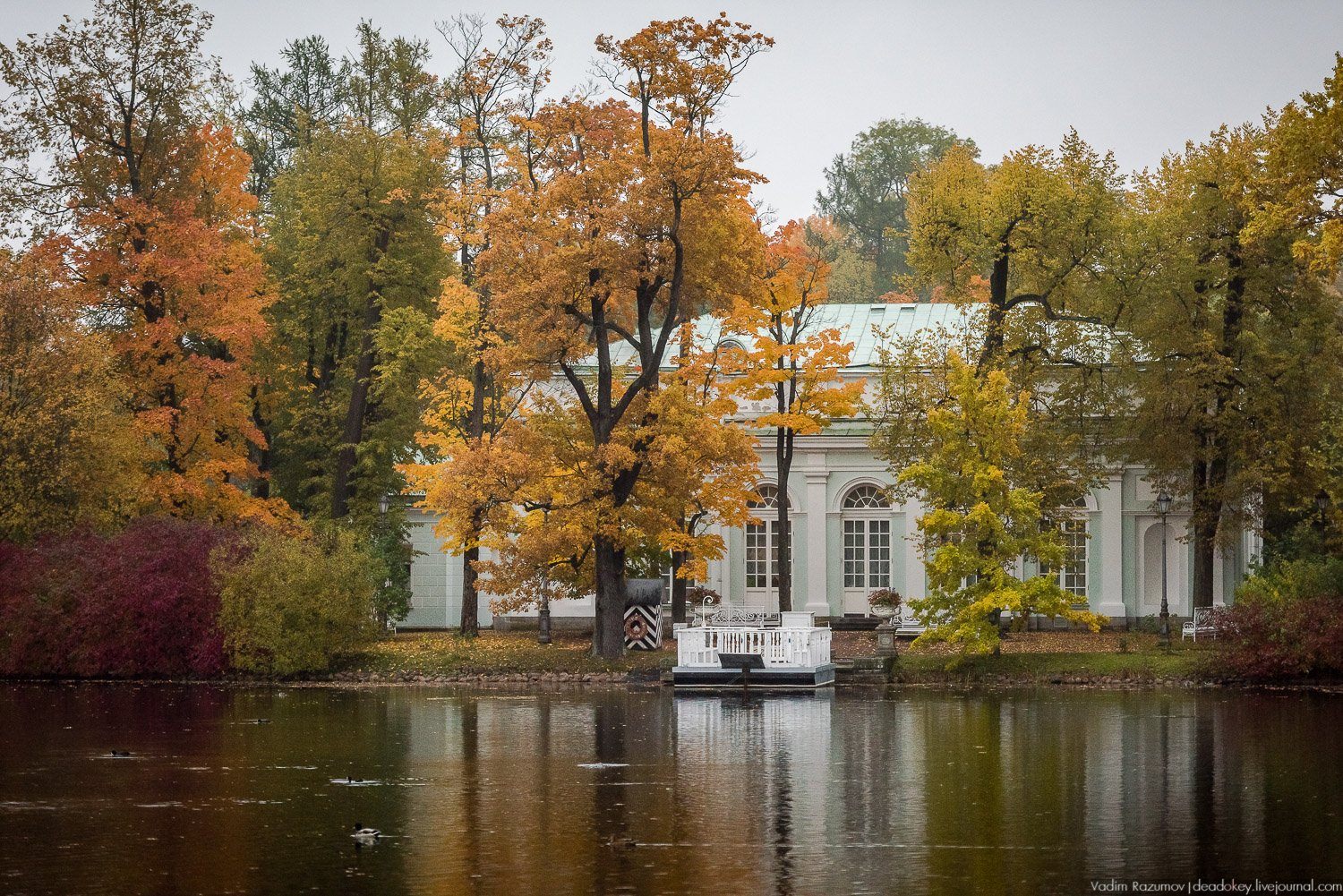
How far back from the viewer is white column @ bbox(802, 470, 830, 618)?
3878 centimetres

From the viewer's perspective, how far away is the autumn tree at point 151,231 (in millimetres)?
34906

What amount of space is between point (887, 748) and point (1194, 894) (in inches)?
350

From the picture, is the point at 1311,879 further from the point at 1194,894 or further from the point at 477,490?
the point at 477,490

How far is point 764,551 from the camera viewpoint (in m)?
39.4

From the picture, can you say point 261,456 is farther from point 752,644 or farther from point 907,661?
point 907,661

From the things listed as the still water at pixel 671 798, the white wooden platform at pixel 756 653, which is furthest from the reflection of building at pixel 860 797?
the white wooden platform at pixel 756 653

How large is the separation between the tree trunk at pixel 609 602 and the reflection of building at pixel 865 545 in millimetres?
6438

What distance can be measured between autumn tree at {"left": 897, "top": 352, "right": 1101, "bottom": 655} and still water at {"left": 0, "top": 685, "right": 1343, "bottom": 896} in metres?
4.12

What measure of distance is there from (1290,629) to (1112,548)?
9688 millimetres

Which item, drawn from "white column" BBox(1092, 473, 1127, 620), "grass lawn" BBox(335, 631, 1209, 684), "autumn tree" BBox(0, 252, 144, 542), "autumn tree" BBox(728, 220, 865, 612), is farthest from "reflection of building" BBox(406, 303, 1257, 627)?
"autumn tree" BBox(0, 252, 144, 542)

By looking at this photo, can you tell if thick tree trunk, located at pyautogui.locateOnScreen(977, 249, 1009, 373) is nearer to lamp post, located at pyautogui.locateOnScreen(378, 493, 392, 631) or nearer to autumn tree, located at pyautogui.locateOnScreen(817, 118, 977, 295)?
lamp post, located at pyautogui.locateOnScreen(378, 493, 392, 631)

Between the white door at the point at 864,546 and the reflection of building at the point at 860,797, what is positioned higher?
the white door at the point at 864,546
